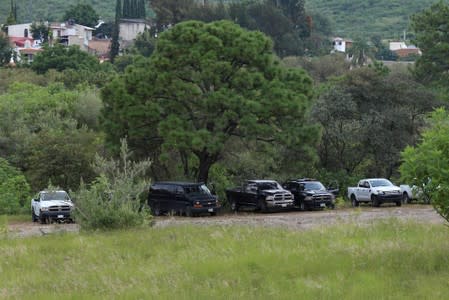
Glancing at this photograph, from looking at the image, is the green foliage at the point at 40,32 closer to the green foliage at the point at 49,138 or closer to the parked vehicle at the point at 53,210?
the green foliage at the point at 49,138

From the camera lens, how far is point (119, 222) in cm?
2428

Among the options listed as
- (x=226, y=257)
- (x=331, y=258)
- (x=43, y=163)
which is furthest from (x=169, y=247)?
(x=43, y=163)

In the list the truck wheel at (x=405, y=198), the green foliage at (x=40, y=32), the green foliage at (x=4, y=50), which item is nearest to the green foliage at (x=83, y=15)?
the green foliage at (x=40, y=32)

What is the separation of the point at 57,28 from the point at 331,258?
14224 cm

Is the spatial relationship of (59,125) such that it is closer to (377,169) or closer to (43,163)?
(43,163)

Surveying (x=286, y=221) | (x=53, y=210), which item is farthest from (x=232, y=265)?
(x=53, y=210)

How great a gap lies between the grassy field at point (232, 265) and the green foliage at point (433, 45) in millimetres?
52621

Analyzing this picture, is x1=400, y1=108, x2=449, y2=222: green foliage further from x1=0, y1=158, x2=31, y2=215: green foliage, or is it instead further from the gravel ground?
x1=0, y1=158, x2=31, y2=215: green foliage

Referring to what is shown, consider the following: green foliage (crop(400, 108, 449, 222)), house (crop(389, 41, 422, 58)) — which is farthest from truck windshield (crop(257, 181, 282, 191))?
house (crop(389, 41, 422, 58))

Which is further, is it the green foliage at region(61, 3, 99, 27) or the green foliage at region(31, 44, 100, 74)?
the green foliage at region(61, 3, 99, 27)

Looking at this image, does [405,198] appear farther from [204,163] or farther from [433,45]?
[433,45]

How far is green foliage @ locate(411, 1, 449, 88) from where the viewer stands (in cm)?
7312

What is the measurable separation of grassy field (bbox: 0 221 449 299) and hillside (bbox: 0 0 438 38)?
16292 centimetres

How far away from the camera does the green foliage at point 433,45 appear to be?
240ft
